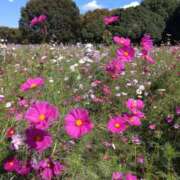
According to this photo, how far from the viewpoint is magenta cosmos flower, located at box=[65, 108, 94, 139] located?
2152mm

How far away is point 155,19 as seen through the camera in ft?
110

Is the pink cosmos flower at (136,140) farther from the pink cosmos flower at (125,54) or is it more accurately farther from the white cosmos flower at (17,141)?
the white cosmos flower at (17,141)

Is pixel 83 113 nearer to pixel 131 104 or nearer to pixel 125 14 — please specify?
pixel 131 104

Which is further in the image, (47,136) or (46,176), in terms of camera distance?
(46,176)

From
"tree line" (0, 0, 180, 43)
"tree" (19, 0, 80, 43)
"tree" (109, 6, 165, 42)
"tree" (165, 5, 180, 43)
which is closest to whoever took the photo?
"tree" (165, 5, 180, 43)

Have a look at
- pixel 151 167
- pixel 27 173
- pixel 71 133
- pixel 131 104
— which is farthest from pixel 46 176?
pixel 151 167

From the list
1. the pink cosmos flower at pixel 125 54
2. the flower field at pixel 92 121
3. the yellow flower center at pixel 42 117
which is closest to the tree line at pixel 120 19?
the flower field at pixel 92 121

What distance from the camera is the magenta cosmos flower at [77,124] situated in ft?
7.06

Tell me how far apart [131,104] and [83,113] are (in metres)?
0.71

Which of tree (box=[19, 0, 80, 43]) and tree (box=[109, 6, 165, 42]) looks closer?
tree (box=[109, 6, 165, 42])

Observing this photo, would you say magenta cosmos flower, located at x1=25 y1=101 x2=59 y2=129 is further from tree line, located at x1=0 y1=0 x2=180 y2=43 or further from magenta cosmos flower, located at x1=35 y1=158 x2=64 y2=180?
tree line, located at x1=0 y1=0 x2=180 y2=43

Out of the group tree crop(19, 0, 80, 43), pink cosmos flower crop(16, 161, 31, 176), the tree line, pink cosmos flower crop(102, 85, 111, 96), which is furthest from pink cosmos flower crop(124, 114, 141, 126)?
tree crop(19, 0, 80, 43)

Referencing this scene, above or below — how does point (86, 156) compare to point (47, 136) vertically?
below

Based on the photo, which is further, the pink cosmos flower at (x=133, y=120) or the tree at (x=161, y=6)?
the tree at (x=161, y=6)
